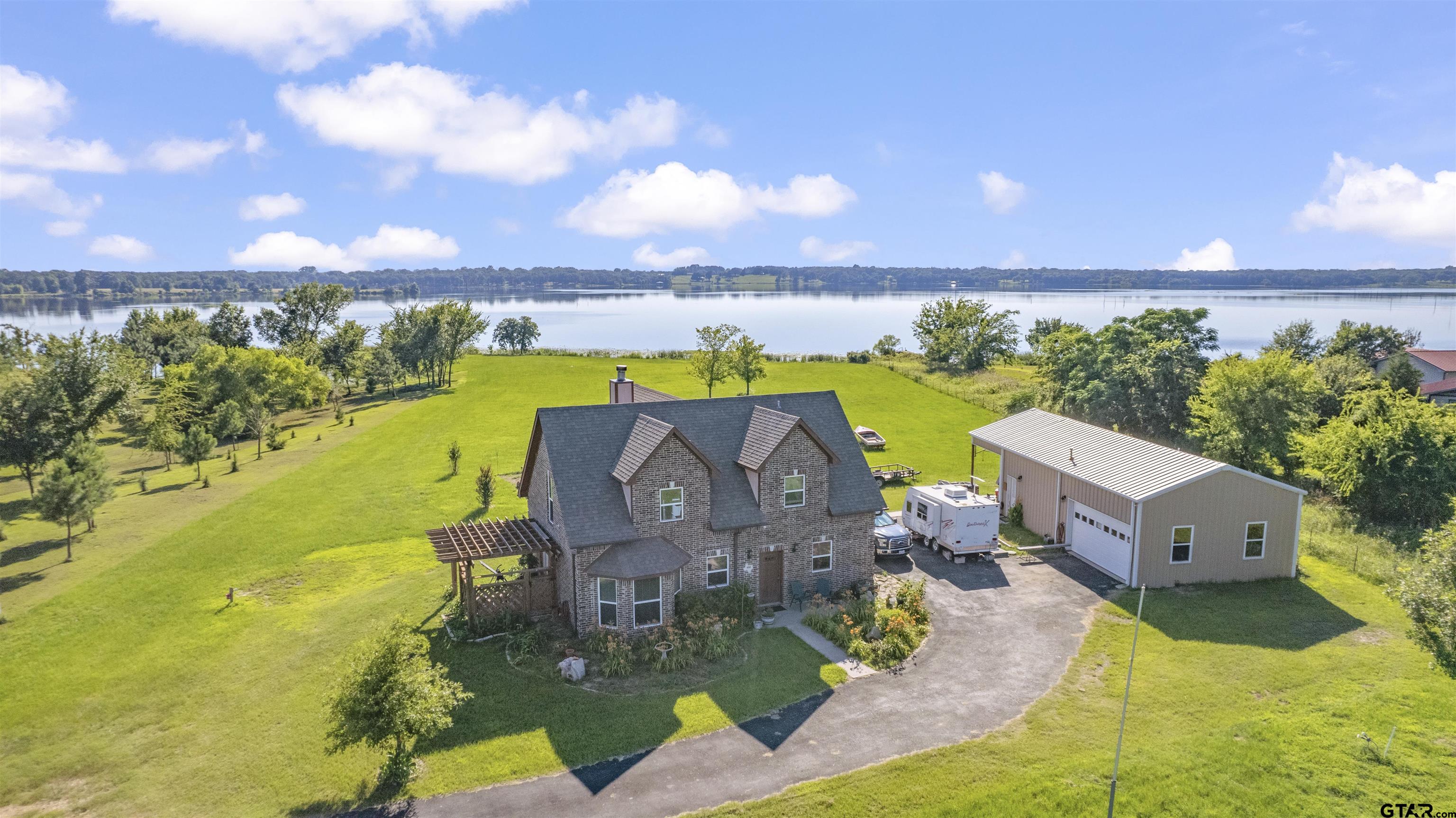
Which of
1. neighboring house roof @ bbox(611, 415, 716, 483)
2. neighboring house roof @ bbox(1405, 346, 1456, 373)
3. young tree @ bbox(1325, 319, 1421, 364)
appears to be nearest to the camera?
neighboring house roof @ bbox(611, 415, 716, 483)

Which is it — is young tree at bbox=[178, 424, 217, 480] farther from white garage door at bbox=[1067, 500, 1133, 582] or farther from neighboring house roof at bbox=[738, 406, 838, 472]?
white garage door at bbox=[1067, 500, 1133, 582]

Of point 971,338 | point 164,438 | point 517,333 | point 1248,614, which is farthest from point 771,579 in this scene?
point 517,333

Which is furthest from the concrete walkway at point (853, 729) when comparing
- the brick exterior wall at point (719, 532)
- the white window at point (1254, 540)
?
the white window at point (1254, 540)

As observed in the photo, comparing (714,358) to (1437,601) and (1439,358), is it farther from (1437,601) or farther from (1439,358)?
(1439,358)

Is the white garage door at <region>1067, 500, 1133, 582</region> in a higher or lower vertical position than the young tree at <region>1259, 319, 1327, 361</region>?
lower

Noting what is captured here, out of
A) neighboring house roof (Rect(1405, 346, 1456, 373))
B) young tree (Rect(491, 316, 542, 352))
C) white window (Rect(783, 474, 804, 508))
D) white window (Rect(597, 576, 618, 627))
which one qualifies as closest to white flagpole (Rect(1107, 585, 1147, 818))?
white window (Rect(783, 474, 804, 508))

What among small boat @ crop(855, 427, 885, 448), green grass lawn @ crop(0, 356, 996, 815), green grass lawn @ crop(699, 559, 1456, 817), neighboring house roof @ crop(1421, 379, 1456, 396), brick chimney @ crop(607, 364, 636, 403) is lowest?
green grass lawn @ crop(0, 356, 996, 815)

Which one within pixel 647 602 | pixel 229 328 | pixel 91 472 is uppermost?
pixel 229 328

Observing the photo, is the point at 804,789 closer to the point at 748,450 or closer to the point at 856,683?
the point at 856,683
